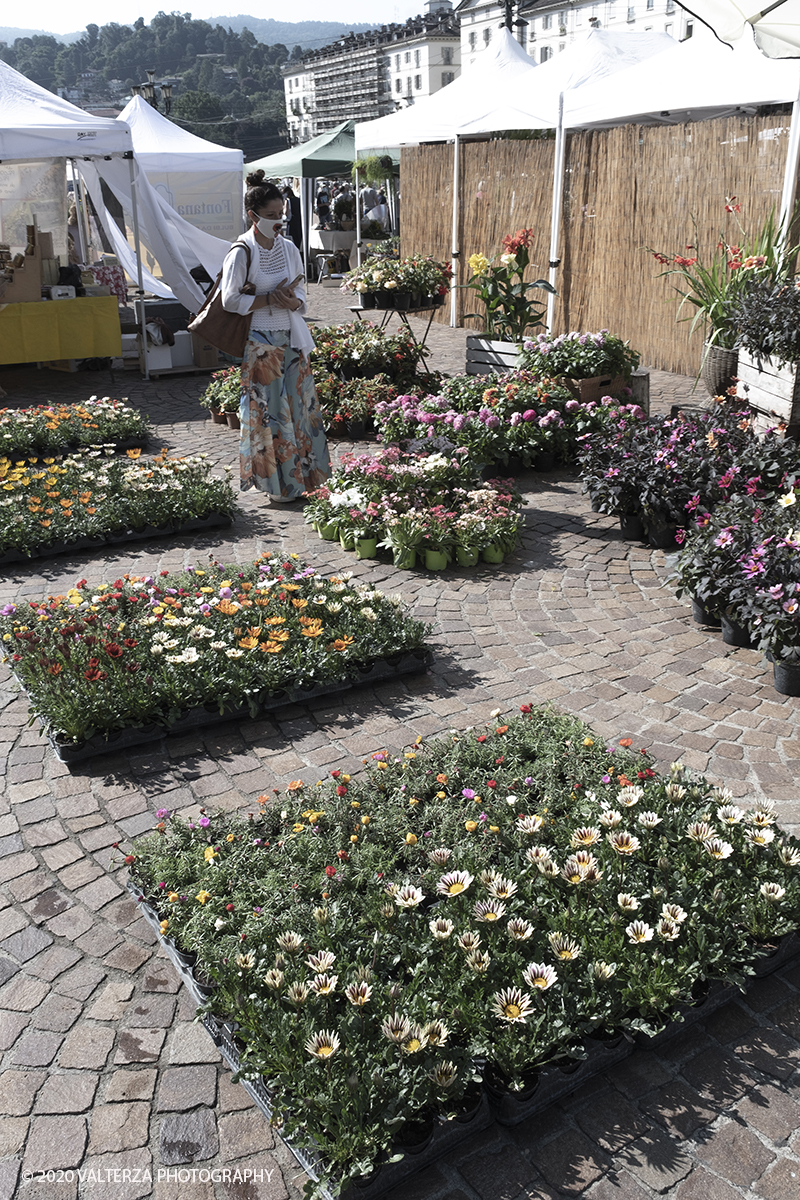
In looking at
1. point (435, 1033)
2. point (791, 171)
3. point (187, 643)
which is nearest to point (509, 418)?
point (187, 643)

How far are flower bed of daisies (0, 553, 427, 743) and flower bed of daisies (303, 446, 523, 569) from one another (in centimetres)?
87

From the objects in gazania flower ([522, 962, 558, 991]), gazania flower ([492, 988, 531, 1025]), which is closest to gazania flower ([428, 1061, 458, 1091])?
gazania flower ([492, 988, 531, 1025])

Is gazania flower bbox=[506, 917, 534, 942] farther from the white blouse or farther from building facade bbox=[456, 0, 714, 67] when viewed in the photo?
building facade bbox=[456, 0, 714, 67]

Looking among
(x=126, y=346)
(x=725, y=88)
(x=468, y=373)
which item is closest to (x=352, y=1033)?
(x=468, y=373)

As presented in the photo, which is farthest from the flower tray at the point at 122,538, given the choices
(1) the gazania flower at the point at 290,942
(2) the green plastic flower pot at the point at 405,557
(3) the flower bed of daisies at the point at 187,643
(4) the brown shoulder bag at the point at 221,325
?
(1) the gazania flower at the point at 290,942

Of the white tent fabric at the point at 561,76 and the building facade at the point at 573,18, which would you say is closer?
the white tent fabric at the point at 561,76

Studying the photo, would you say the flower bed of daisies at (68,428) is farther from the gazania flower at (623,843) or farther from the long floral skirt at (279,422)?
the gazania flower at (623,843)

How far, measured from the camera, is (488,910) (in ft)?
8.59

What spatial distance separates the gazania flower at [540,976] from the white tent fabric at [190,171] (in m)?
15.6

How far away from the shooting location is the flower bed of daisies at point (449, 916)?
7.58ft

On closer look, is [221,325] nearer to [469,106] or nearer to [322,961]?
[322,961]

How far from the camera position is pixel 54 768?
12.8 ft

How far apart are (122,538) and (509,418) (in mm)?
2946

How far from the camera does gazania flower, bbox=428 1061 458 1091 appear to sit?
2.25 meters
